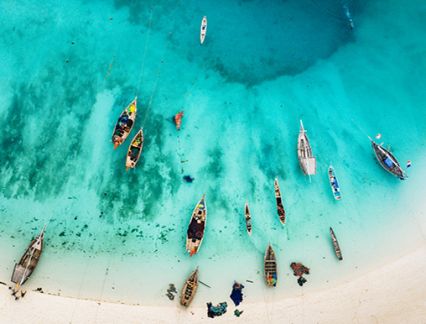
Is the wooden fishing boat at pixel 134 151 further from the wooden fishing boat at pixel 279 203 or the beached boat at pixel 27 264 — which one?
the wooden fishing boat at pixel 279 203

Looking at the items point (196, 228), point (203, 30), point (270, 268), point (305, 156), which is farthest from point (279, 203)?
point (203, 30)

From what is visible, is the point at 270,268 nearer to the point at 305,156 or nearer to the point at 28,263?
the point at 305,156

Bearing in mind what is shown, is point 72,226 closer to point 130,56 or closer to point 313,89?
point 130,56

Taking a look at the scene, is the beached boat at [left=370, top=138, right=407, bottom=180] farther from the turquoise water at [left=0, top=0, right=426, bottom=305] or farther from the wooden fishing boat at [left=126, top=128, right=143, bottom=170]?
the wooden fishing boat at [left=126, top=128, right=143, bottom=170]

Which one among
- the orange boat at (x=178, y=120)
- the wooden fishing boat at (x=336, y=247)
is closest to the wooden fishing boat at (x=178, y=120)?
the orange boat at (x=178, y=120)

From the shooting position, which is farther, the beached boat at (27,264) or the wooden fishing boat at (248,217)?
the wooden fishing boat at (248,217)

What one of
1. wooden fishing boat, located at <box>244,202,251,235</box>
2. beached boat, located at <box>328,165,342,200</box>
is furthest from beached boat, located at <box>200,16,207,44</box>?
beached boat, located at <box>328,165,342,200</box>

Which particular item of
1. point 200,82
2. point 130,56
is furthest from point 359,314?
point 130,56
